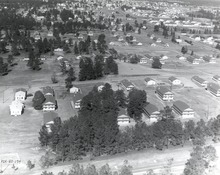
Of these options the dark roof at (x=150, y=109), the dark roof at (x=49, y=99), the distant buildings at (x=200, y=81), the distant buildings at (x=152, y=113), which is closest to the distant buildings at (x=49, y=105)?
the dark roof at (x=49, y=99)

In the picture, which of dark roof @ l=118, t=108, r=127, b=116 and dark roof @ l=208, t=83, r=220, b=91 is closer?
dark roof @ l=118, t=108, r=127, b=116

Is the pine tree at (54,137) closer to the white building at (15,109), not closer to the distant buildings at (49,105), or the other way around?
the distant buildings at (49,105)

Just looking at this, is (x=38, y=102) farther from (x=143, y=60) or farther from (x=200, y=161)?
(x=143, y=60)

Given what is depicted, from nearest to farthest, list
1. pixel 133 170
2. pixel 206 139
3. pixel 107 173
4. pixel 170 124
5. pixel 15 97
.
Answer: pixel 107 173
pixel 133 170
pixel 170 124
pixel 206 139
pixel 15 97

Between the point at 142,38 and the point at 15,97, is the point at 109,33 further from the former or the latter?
the point at 15,97

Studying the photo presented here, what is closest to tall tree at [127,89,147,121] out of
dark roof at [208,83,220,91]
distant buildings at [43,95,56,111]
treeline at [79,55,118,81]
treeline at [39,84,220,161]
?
treeline at [39,84,220,161]

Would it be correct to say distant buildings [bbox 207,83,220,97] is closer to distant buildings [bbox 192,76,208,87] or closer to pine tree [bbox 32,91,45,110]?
distant buildings [bbox 192,76,208,87]

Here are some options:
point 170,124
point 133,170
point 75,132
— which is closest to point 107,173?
point 133,170

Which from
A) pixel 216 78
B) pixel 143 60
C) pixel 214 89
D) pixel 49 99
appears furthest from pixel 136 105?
pixel 143 60
